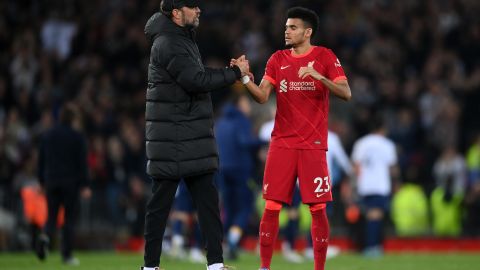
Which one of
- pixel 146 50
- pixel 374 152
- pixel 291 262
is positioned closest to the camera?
pixel 291 262

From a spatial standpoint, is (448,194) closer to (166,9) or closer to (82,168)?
(82,168)

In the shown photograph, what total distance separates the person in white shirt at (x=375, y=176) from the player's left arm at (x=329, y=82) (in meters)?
8.66

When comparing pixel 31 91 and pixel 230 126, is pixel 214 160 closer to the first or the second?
pixel 230 126

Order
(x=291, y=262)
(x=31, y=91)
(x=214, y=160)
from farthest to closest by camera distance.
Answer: (x=31, y=91) < (x=291, y=262) < (x=214, y=160)

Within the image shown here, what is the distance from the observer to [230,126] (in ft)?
60.1

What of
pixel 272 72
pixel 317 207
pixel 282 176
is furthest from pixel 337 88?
pixel 317 207

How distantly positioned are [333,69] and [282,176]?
1.19 meters

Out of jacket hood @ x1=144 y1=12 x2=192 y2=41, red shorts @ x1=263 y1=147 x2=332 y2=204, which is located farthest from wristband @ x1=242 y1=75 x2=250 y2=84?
red shorts @ x1=263 y1=147 x2=332 y2=204

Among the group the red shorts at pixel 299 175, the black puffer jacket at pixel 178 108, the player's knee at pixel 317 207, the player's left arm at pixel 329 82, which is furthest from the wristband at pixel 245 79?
the player's knee at pixel 317 207

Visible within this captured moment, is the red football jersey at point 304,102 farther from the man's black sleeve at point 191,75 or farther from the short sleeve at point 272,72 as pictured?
the man's black sleeve at point 191,75

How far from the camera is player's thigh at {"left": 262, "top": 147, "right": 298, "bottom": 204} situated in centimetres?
1154

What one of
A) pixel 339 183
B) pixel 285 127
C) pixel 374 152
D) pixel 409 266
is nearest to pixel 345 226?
pixel 339 183

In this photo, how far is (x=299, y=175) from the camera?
11555 millimetres

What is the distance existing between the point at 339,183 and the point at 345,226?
1.00 meters
